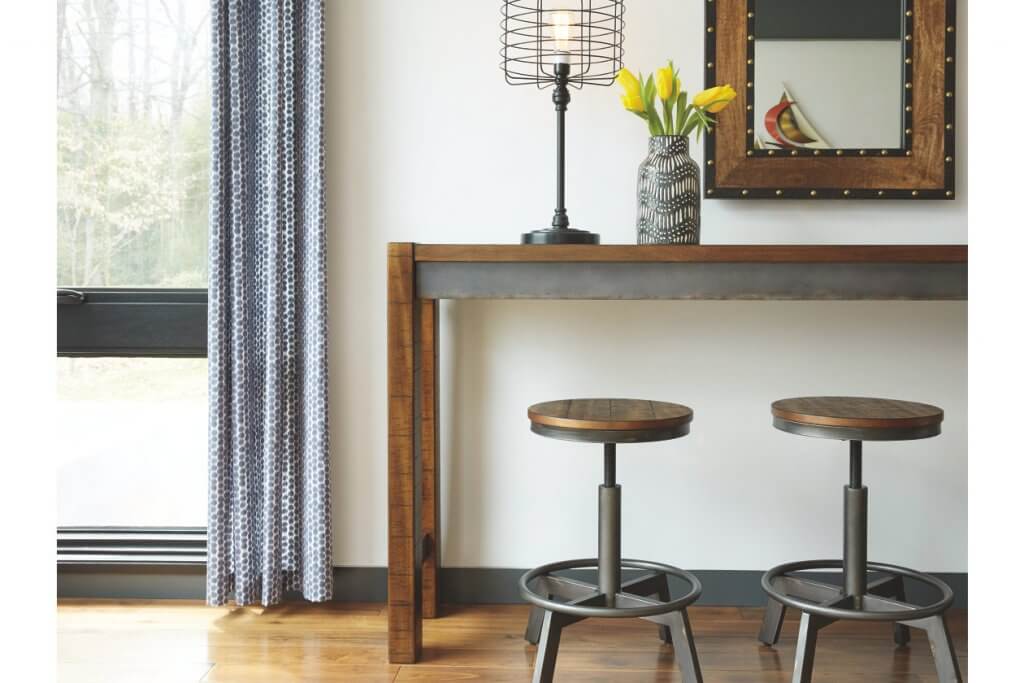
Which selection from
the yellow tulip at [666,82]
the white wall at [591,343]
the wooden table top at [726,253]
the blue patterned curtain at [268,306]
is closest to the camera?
the wooden table top at [726,253]

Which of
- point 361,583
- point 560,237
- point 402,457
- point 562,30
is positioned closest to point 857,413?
point 560,237

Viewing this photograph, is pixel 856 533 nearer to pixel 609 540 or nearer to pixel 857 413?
pixel 857 413

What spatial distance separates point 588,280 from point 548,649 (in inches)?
28.9

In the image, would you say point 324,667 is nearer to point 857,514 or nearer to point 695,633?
point 695,633

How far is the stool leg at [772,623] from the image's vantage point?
6.32 feet

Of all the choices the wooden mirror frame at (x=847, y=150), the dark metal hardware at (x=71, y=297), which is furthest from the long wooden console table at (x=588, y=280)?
the dark metal hardware at (x=71, y=297)

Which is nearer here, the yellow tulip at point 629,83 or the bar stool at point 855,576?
the bar stool at point 855,576

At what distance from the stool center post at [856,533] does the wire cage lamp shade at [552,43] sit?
1.09 metres

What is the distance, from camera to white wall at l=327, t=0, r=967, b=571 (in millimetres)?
2189

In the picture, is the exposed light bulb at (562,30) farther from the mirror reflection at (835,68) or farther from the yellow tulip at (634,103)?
the mirror reflection at (835,68)

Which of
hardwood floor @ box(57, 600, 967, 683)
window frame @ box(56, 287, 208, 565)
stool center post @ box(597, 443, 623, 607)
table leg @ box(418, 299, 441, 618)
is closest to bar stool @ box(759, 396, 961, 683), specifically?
hardwood floor @ box(57, 600, 967, 683)

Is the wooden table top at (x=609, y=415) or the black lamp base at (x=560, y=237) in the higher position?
the black lamp base at (x=560, y=237)

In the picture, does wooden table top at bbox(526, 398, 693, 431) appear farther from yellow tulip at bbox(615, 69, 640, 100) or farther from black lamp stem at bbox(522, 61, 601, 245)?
yellow tulip at bbox(615, 69, 640, 100)

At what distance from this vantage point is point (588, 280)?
175 centimetres
